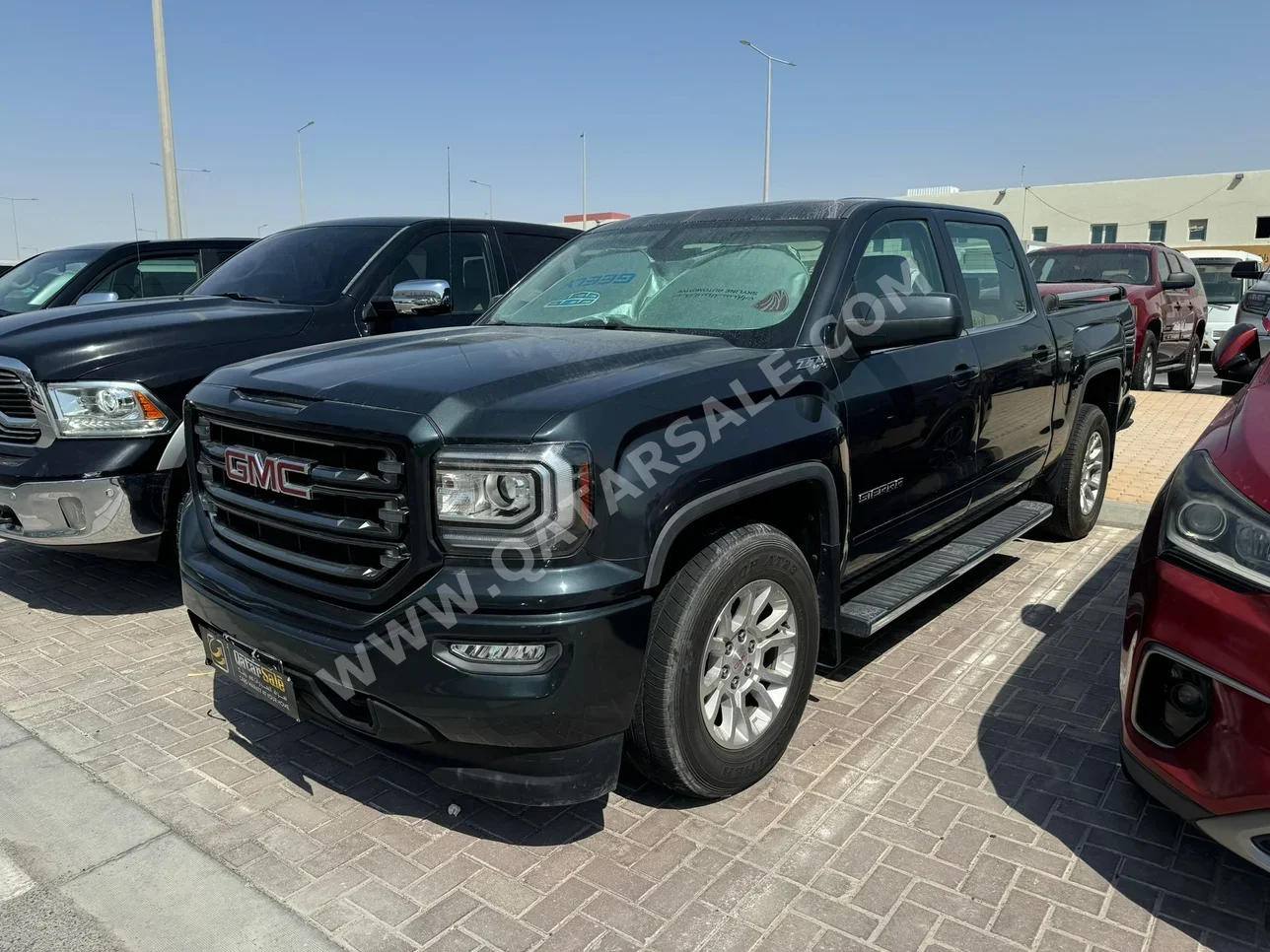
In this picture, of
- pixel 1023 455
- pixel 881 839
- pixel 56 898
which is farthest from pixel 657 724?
pixel 1023 455

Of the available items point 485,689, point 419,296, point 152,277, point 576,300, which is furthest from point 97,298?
point 485,689

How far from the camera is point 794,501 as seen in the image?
3262mm

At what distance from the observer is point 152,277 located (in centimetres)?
764

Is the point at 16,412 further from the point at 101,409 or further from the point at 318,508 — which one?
the point at 318,508

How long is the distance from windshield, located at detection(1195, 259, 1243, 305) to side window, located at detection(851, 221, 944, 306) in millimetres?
15804

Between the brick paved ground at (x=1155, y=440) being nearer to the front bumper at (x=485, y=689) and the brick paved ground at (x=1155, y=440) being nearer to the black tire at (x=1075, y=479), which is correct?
the black tire at (x=1075, y=479)

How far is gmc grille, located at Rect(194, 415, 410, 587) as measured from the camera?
2.54m

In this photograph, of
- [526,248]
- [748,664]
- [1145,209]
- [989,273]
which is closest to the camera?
[748,664]

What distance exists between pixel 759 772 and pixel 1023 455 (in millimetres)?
2683

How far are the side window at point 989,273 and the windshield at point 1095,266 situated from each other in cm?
783

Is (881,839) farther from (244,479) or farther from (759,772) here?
(244,479)

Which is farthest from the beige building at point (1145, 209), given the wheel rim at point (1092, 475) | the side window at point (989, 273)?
the side window at point (989, 273)

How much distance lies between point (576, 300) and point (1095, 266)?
34.8 feet

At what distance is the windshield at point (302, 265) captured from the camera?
5.54 meters
